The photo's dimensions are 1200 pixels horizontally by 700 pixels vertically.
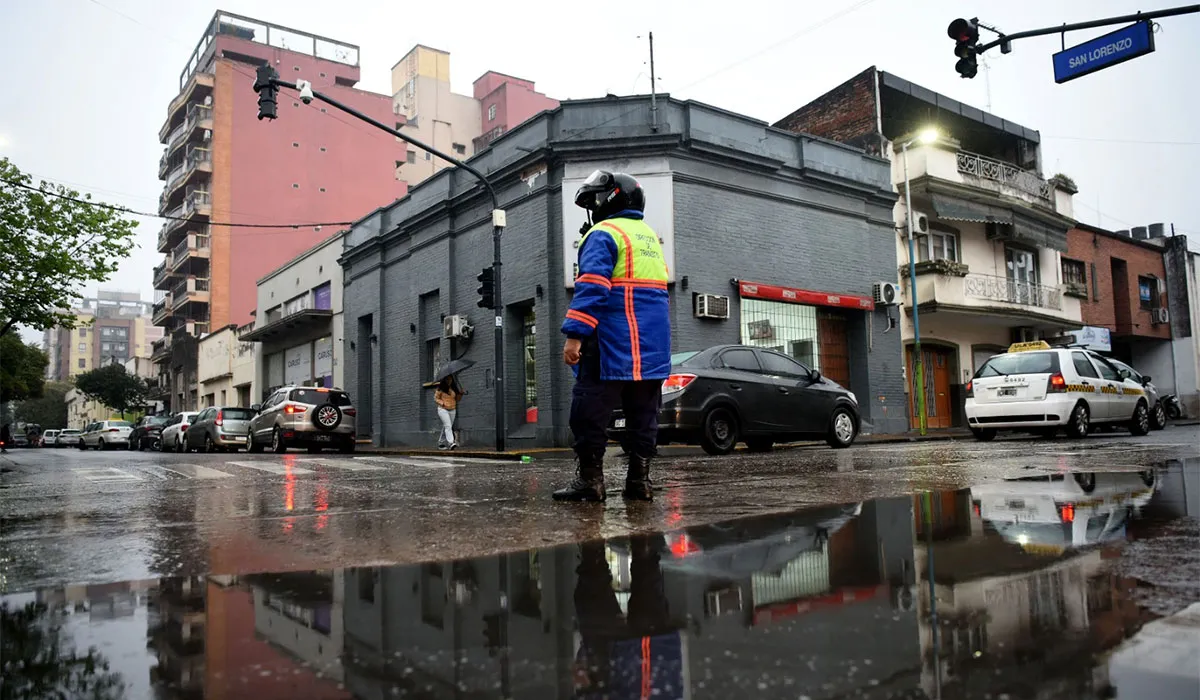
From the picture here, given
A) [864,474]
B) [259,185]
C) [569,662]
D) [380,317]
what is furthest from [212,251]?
[569,662]

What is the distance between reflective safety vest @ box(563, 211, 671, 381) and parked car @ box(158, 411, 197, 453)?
24.5 metres

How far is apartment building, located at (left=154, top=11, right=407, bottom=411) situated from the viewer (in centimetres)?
4238

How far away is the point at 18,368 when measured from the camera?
44.0 m

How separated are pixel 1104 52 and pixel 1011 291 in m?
14.9

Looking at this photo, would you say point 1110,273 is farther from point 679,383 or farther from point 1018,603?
point 1018,603

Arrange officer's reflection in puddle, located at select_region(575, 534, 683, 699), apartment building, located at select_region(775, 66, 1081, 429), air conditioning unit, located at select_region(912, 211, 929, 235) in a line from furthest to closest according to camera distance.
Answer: apartment building, located at select_region(775, 66, 1081, 429) → air conditioning unit, located at select_region(912, 211, 929, 235) → officer's reflection in puddle, located at select_region(575, 534, 683, 699)

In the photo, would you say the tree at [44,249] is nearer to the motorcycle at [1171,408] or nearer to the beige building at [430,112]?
the beige building at [430,112]

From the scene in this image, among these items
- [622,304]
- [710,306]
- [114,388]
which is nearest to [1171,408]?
[710,306]

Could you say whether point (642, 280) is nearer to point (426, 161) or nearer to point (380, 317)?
point (380, 317)

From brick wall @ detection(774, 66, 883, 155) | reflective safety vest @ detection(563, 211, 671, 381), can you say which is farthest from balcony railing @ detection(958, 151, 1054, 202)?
reflective safety vest @ detection(563, 211, 671, 381)

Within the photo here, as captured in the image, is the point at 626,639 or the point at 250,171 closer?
the point at 626,639

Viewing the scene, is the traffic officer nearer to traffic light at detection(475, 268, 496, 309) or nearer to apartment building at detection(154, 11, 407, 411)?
traffic light at detection(475, 268, 496, 309)

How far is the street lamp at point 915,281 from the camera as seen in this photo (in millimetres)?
21359

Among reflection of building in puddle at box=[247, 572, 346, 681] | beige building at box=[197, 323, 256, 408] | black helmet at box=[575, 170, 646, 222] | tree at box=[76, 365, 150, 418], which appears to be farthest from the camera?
tree at box=[76, 365, 150, 418]
